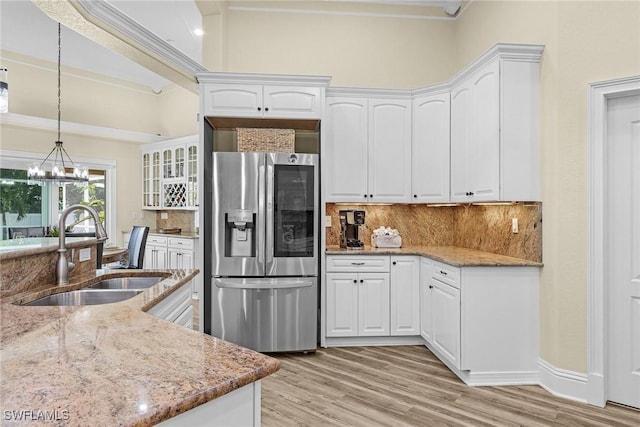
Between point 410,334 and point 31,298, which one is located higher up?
point 31,298

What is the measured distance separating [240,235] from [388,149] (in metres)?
1.71

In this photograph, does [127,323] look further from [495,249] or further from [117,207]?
[117,207]

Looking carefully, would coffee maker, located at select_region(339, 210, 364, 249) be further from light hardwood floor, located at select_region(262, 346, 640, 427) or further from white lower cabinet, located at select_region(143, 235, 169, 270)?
white lower cabinet, located at select_region(143, 235, 169, 270)

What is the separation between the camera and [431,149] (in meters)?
3.72

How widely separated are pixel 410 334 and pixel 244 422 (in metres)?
2.96

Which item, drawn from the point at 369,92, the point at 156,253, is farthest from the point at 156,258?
the point at 369,92

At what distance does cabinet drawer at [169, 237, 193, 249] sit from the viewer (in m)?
5.62

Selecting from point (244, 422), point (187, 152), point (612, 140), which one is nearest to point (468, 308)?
point (612, 140)

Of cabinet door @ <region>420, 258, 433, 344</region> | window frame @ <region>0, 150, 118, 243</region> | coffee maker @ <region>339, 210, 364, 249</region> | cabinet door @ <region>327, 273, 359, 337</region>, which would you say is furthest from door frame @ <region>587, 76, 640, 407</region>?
window frame @ <region>0, 150, 118, 243</region>

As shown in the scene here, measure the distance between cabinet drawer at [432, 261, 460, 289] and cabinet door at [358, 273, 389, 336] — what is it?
19.9 inches

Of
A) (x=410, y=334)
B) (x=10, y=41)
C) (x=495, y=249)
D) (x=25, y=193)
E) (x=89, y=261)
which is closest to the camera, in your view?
(x=89, y=261)

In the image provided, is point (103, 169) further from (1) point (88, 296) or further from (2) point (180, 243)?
(1) point (88, 296)

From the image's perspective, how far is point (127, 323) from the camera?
1323mm

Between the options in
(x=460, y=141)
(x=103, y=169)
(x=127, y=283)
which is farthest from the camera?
(x=103, y=169)
